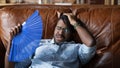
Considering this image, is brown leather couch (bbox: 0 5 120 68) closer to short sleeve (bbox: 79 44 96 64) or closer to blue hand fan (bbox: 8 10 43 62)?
short sleeve (bbox: 79 44 96 64)

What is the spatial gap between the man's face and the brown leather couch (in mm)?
141

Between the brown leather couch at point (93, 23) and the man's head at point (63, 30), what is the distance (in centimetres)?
13

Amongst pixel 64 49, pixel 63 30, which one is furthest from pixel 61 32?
pixel 64 49

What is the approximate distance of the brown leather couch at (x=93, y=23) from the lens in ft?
6.36

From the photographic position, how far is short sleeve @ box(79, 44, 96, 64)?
1.84m

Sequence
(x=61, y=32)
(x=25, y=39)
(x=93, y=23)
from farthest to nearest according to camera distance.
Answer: (x=93, y=23) < (x=61, y=32) < (x=25, y=39)

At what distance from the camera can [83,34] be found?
1.86 m

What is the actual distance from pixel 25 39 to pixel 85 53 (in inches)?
18.6

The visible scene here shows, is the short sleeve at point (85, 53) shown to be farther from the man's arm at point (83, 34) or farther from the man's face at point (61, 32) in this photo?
the man's face at point (61, 32)

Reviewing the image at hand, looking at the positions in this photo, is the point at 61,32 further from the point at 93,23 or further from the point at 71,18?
the point at 93,23

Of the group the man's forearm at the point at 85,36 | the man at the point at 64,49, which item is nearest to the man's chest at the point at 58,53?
the man at the point at 64,49

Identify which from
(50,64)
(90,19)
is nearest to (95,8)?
(90,19)

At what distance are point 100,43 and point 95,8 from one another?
1.06 ft

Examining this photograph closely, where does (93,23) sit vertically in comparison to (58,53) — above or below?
above
